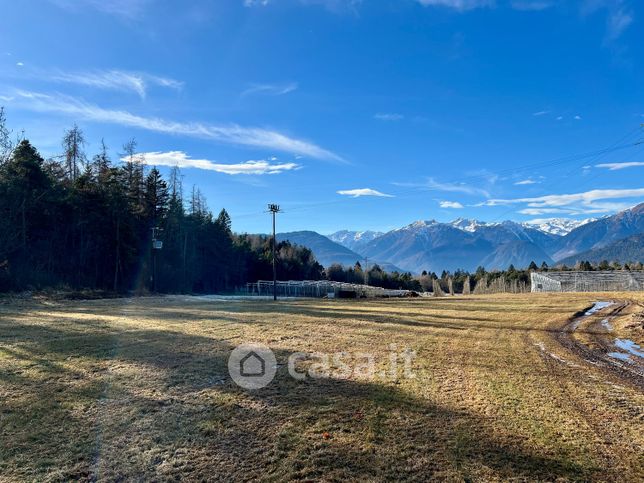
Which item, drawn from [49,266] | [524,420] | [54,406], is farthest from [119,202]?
[524,420]

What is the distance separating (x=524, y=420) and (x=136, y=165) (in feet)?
159

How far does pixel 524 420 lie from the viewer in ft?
16.4

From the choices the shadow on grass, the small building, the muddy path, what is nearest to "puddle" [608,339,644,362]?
the muddy path

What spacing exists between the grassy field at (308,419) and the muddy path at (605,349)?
33cm

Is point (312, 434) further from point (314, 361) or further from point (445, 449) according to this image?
point (314, 361)

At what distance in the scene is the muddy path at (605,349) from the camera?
7623 millimetres

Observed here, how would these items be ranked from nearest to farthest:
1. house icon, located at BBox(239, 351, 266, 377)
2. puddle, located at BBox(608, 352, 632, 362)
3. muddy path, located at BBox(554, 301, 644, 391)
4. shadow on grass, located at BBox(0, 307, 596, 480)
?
shadow on grass, located at BBox(0, 307, 596, 480), house icon, located at BBox(239, 351, 266, 377), muddy path, located at BBox(554, 301, 644, 391), puddle, located at BBox(608, 352, 632, 362)

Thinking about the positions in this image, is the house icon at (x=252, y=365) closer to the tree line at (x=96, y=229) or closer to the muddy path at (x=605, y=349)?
the muddy path at (x=605, y=349)

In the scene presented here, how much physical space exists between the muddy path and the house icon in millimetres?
6359

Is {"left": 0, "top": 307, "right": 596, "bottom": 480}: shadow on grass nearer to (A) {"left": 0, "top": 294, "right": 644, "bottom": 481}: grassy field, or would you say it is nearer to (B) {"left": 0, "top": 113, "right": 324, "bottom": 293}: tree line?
(A) {"left": 0, "top": 294, "right": 644, "bottom": 481}: grassy field

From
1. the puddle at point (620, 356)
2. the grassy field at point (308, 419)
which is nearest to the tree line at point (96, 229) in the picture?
the grassy field at point (308, 419)

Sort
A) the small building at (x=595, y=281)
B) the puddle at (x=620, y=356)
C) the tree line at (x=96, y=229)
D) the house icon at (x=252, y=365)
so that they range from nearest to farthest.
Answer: the house icon at (x=252, y=365)
the puddle at (x=620, y=356)
the tree line at (x=96, y=229)
the small building at (x=595, y=281)

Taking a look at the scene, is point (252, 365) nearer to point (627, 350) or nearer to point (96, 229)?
point (627, 350)

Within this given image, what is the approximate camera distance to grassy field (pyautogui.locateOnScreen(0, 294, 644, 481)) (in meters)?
3.80
